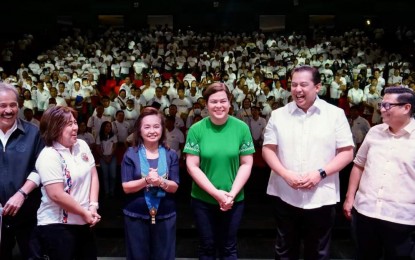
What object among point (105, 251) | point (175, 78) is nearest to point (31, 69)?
point (175, 78)

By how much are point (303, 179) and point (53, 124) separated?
1574mm

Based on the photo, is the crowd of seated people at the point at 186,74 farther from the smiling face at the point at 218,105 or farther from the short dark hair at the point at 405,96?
the short dark hair at the point at 405,96

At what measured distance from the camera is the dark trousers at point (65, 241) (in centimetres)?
270

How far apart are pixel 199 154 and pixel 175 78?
10922 millimetres

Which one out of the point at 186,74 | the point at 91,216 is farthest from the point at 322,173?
the point at 186,74

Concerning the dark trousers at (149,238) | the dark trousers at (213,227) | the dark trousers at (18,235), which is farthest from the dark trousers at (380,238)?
the dark trousers at (18,235)

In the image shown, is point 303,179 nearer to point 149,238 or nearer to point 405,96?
point 405,96

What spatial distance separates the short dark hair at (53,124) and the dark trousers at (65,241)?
1.65 feet

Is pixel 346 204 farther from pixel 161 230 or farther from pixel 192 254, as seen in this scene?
pixel 192 254

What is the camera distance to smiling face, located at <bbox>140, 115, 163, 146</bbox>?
9.63ft

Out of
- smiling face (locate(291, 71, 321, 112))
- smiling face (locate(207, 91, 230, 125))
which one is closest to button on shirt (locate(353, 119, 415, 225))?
smiling face (locate(291, 71, 321, 112))

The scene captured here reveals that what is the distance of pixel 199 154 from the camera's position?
3.12m

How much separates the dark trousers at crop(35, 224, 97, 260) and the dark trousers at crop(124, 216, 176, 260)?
0.87ft

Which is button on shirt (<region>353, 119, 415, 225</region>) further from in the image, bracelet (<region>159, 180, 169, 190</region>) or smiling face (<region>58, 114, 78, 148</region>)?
smiling face (<region>58, 114, 78, 148</region>)
